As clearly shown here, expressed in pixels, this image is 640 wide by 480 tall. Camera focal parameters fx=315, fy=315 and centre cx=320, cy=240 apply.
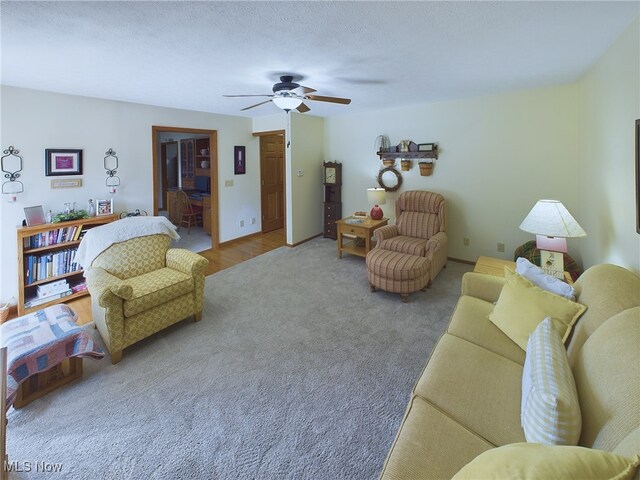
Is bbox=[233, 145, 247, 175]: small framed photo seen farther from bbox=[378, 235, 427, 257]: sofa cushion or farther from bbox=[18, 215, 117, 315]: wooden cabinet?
bbox=[378, 235, 427, 257]: sofa cushion

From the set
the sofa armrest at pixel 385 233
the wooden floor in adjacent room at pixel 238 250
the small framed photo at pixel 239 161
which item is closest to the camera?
the sofa armrest at pixel 385 233

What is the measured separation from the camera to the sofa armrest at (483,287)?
7.56 ft

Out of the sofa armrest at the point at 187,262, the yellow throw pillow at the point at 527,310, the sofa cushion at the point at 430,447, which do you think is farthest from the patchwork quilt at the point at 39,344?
the yellow throw pillow at the point at 527,310

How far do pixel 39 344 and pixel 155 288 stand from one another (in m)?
0.77

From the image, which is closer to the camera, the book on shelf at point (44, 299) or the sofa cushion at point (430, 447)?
the sofa cushion at point (430, 447)

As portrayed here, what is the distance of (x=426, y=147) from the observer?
181 inches

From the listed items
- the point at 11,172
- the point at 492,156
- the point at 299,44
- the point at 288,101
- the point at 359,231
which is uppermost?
the point at 299,44

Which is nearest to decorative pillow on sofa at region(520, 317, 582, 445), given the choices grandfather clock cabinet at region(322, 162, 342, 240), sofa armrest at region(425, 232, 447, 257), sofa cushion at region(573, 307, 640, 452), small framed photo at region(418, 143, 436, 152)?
sofa cushion at region(573, 307, 640, 452)

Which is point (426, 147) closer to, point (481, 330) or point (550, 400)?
point (481, 330)

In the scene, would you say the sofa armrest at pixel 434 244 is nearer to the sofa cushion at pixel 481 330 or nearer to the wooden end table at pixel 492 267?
the wooden end table at pixel 492 267

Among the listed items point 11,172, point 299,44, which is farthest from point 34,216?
point 299,44

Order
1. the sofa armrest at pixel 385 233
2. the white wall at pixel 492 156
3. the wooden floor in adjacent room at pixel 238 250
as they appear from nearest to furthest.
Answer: the white wall at pixel 492 156, the sofa armrest at pixel 385 233, the wooden floor in adjacent room at pixel 238 250

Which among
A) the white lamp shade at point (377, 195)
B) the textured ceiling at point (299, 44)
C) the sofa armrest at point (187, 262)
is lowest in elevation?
the sofa armrest at point (187, 262)

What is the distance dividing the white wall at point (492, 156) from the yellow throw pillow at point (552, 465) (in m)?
3.71
